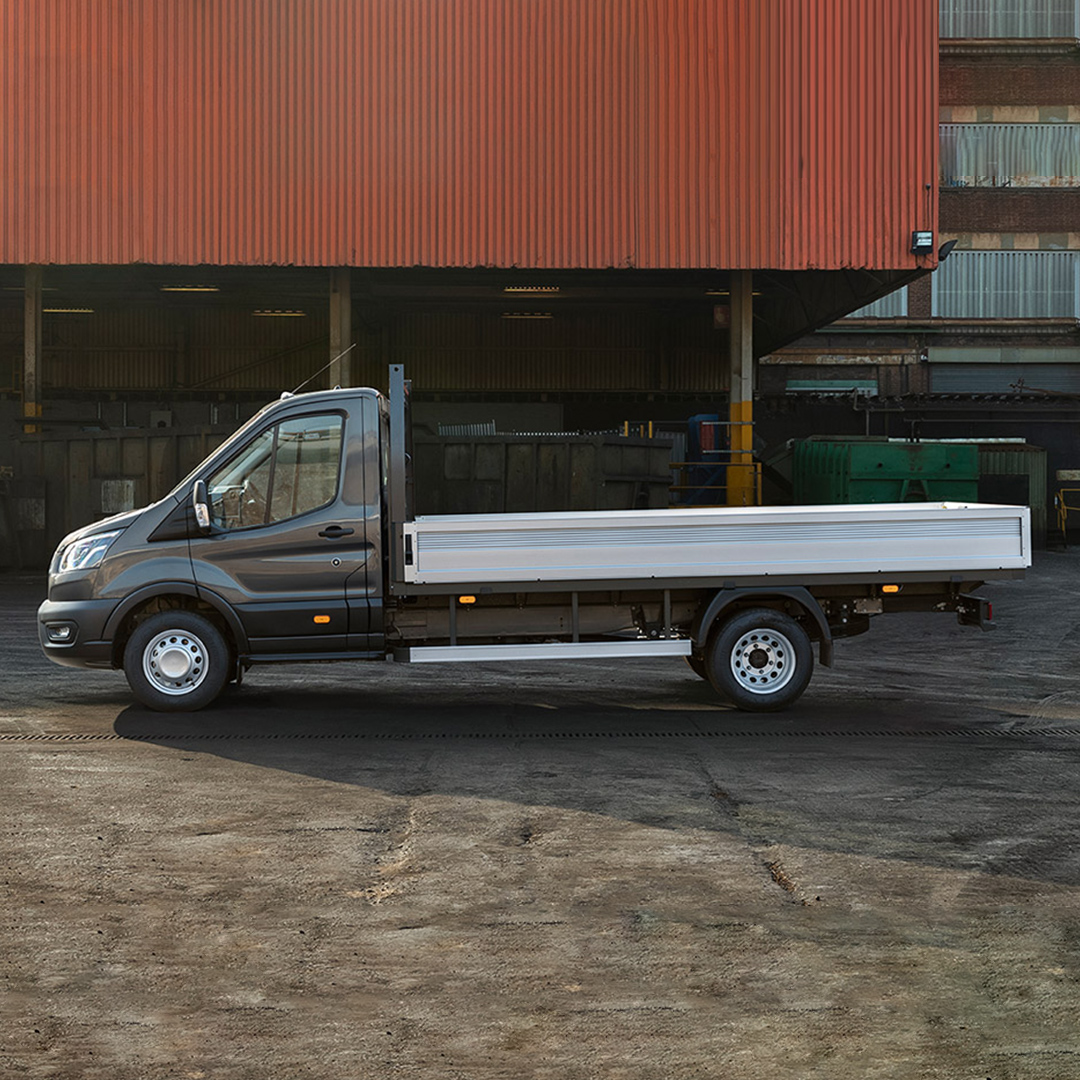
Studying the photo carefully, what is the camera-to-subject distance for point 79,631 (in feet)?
33.8

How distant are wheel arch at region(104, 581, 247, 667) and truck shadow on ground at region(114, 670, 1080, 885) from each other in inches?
22.5

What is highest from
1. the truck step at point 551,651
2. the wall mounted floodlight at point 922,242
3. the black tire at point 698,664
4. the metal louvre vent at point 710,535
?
the wall mounted floodlight at point 922,242

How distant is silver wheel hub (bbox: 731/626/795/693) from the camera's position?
34.5 feet

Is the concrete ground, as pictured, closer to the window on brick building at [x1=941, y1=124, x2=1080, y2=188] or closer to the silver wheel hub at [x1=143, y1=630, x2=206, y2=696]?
the silver wheel hub at [x1=143, y1=630, x2=206, y2=696]

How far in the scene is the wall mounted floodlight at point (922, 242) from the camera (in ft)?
79.8

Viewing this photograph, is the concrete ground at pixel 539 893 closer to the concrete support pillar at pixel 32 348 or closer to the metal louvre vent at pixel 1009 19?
the concrete support pillar at pixel 32 348

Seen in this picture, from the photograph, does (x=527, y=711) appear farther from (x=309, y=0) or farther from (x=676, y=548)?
(x=309, y=0)

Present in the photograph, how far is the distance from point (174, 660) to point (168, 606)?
1.46ft

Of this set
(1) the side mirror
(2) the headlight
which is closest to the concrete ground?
(2) the headlight

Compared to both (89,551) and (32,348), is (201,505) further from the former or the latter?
(32,348)

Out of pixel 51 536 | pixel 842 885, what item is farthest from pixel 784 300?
pixel 842 885

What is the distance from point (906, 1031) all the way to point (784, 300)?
97.7ft

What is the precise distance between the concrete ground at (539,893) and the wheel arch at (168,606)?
628mm

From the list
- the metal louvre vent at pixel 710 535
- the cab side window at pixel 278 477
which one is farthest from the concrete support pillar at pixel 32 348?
the metal louvre vent at pixel 710 535
